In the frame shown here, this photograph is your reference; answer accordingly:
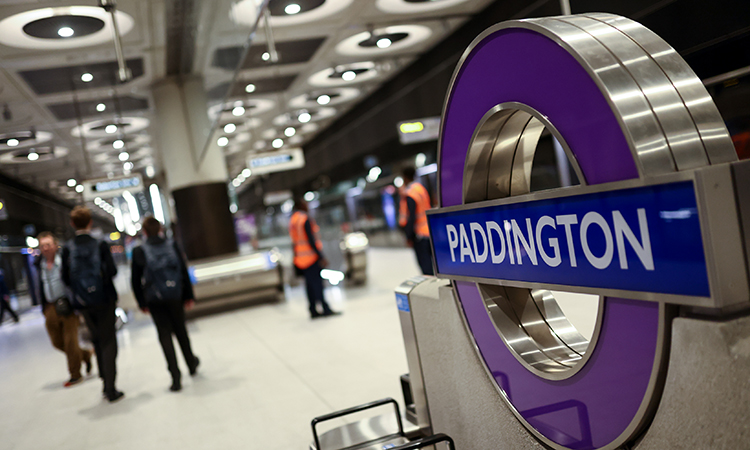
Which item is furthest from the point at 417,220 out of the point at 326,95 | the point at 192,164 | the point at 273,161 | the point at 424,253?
the point at 326,95

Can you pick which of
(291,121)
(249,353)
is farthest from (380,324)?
(291,121)

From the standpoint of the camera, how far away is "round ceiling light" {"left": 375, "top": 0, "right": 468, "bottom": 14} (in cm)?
850

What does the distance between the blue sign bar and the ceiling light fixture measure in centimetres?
883

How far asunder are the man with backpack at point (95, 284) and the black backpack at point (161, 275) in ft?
1.11

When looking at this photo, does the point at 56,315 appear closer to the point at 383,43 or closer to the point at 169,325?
the point at 169,325

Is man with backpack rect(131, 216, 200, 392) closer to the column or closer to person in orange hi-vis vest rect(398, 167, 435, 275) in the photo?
person in orange hi-vis vest rect(398, 167, 435, 275)

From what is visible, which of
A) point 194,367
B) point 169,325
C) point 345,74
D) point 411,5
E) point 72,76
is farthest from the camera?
point 345,74

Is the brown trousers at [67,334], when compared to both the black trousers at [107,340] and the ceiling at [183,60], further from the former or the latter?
the ceiling at [183,60]

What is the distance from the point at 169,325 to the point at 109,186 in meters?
8.54

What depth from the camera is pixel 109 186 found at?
497 inches

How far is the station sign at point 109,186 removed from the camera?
12438 mm

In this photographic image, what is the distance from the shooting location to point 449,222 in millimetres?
2084

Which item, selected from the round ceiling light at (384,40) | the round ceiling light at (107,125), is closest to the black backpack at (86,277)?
the round ceiling light at (384,40)

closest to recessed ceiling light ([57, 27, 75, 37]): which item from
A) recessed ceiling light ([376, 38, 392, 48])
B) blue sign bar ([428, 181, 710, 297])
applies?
recessed ceiling light ([376, 38, 392, 48])
